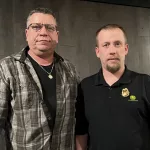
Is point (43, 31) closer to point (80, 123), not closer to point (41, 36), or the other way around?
point (41, 36)

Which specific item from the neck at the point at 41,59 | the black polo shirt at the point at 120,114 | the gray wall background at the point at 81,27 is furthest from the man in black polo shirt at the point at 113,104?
the gray wall background at the point at 81,27

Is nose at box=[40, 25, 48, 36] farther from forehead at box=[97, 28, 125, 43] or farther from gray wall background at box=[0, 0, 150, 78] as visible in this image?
gray wall background at box=[0, 0, 150, 78]

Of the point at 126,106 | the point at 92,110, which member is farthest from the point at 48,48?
the point at 126,106

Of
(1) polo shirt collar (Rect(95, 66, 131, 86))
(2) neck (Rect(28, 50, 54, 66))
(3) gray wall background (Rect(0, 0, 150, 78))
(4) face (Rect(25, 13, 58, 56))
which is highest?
(3) gray wall background (Rect(0, 0, 150, 78))

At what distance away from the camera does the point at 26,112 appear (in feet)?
4.91

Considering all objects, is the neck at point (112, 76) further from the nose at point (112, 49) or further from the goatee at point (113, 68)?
the nose at point (112, 49)

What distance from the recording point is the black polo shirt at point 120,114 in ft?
4.95

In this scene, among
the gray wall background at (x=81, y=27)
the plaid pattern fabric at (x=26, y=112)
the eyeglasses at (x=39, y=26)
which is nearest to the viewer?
the plaid pattern fabric at (x=26, y=112)

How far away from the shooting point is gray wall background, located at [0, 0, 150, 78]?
3.18 m

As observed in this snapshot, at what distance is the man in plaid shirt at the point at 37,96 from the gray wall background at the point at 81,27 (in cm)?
163

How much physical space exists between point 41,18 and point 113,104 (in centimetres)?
75

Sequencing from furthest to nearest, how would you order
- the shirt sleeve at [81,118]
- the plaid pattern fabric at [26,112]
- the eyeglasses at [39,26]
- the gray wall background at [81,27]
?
the gray wall background at [81,27] < the shirt sleeve at [81,118] < the eyeglasses at [39,26] < the plaid pattern fabric at [26,112]

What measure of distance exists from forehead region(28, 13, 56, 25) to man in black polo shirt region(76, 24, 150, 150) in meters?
0.37

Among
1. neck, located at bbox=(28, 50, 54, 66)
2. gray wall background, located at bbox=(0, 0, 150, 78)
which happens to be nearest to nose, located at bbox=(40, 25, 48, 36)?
neck, located at bbox=(28, 50, 54, 66)
